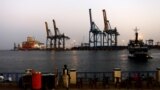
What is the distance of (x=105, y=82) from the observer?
2561 centimetres

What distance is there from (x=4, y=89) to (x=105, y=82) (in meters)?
6.95

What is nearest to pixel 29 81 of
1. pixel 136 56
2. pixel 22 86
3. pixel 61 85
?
pixel 22 86

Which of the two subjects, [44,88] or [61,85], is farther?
[61,85]

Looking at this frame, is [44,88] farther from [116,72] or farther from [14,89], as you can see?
[116,72]

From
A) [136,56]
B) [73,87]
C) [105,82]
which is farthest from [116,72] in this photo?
[136,56]

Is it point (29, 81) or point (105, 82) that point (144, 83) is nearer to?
point (105, 82)

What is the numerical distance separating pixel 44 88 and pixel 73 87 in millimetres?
3097

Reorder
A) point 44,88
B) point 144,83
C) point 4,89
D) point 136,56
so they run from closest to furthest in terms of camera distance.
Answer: point 44,88, point 4,89, point 144,83, point 136,56

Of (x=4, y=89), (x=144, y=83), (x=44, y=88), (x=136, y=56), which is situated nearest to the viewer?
(x=44, y=88)

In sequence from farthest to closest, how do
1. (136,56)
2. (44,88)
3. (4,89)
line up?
(136,56) < (4,89) < (44,88)

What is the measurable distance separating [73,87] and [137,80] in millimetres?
4488

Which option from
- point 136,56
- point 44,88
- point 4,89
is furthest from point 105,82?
point 136,56

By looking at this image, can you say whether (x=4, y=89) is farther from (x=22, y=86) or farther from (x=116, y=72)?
(x=116, y=72)

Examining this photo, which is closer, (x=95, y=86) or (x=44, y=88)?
(x=44, y=88)
